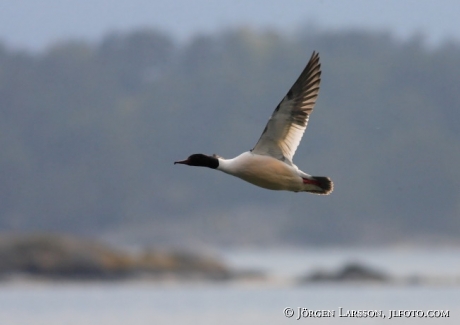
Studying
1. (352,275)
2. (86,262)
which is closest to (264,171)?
(352,275)

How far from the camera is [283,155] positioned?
15102mm

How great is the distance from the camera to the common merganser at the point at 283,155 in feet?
48.9

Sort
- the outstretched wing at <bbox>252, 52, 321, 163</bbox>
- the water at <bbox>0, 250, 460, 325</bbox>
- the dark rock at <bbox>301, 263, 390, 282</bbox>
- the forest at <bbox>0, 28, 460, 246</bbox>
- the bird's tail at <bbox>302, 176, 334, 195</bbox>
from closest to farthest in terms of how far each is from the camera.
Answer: the bird's tail at <bbox>302, 176, 334, 195</bbox> < the outstretched wing at <bbox>252, 52, 321, 163</bbox> < the water at <bbox>0, 250, 460, 325</bbox> < the dark rock at <bbox>301, 263, 390, 282</bbox> < the forest at <bbox>0, 28, 460, 246</bbox>

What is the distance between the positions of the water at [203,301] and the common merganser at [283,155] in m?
12.8

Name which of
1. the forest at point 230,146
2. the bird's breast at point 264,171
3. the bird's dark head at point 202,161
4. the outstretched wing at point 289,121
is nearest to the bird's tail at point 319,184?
the bird's breast at point 264,171

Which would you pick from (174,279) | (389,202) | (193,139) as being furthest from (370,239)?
(174,279)

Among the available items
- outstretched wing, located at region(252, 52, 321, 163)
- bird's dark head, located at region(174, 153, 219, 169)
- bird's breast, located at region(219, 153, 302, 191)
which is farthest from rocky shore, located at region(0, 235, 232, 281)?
bird's breast, located at region(219, 153, 302, 191)

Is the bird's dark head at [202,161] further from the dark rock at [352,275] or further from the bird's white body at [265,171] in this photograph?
the dark rock at [352,275]

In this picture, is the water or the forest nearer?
the water

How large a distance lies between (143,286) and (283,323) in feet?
Answer: 32.2

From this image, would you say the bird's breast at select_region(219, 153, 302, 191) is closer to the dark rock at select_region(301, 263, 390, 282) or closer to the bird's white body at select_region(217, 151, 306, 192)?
the bird's white body at select_region(217, 151, 306, 192)

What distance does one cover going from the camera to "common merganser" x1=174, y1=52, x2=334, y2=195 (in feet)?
48.9

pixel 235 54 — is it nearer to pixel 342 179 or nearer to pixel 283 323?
pixel 342 179

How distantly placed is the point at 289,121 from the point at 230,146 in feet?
183
